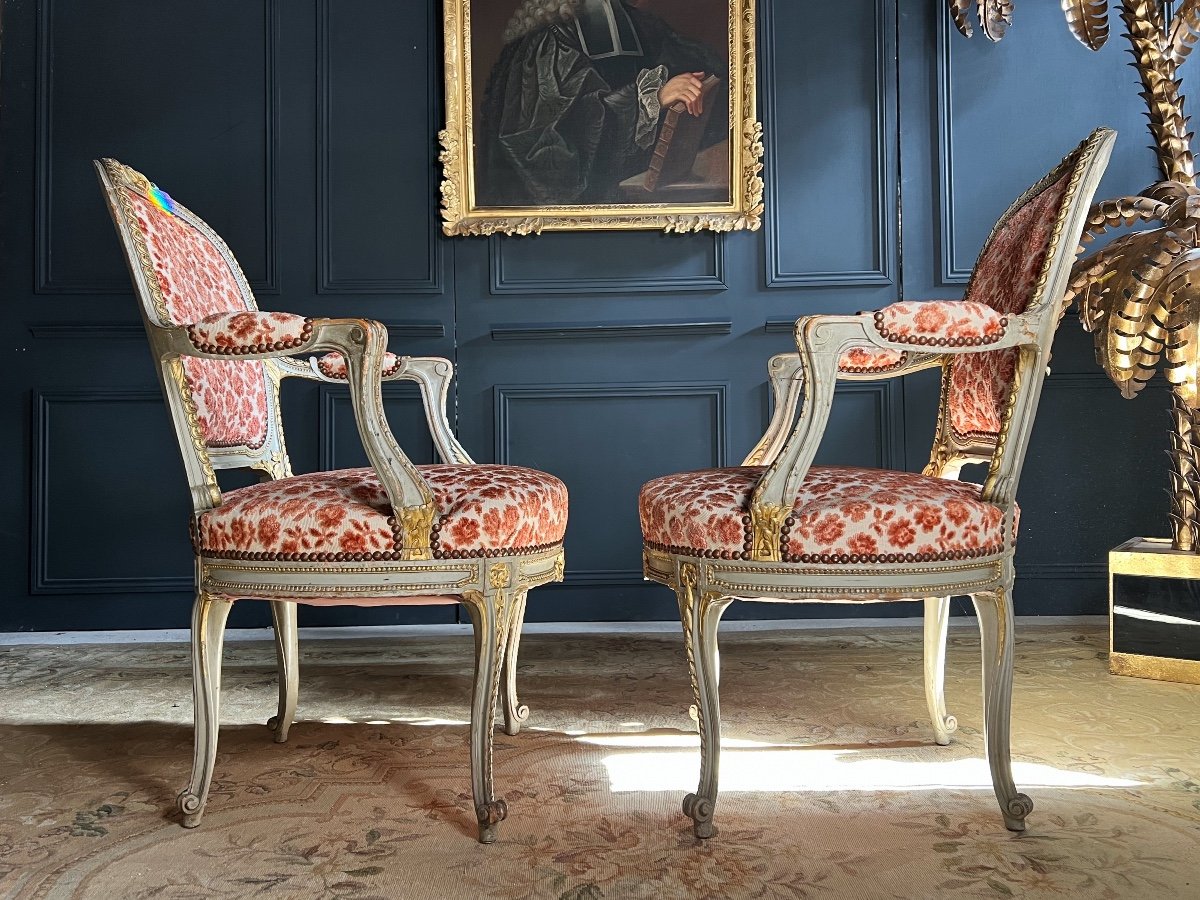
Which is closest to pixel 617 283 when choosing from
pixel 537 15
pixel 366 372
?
pixel 537 15

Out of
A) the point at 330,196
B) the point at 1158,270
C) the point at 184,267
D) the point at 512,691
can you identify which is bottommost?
the point at 512,691

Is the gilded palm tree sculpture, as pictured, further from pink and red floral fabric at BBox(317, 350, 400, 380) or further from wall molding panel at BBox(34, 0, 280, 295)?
wall molding panel at BBox(34, 0, 280, 295)

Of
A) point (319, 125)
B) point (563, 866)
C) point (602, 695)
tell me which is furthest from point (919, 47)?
point (563, 866)

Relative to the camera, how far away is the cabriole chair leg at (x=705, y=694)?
1491 mm

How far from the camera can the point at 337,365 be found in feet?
6.97

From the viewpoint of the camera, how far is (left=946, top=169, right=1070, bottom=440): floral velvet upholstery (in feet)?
5.17

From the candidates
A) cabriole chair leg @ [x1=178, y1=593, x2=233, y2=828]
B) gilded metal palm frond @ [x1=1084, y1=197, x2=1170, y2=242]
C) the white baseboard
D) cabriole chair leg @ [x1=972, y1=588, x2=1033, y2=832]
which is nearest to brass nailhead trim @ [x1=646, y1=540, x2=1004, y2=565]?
cabriole chair leg @ [x1=972, y1=588, x2=1033, y2=832]

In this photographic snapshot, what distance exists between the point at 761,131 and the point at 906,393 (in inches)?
41.6

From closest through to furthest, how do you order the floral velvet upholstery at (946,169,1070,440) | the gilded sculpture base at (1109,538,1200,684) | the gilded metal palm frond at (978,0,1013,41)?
the floral velvet upholstery at (946,169,1070,440) → the gilded sculpture base at (1109,538,1200,684) → the gilded metal palm frond at (978,0,1013,41)

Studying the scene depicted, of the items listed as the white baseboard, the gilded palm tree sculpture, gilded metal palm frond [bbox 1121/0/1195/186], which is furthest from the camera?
the white baseboard

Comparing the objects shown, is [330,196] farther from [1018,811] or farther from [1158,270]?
[1018,811]

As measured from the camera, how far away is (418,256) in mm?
3184

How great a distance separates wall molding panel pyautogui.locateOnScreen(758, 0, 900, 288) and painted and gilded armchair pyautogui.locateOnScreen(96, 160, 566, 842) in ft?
5.91

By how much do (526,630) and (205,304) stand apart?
176 cm
